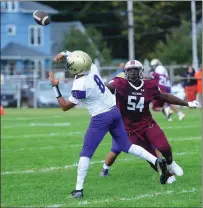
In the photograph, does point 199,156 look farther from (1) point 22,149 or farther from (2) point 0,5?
(2) point 0,5

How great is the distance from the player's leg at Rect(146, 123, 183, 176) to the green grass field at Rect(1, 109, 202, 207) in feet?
0.58

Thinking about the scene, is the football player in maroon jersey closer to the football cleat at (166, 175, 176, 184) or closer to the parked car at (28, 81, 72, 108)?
the football cleat at (166, 175, 176, 184)

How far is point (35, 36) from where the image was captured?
56.0 meters

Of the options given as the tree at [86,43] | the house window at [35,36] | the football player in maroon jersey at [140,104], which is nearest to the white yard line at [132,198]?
the football player in maroon jersey at [140,104]

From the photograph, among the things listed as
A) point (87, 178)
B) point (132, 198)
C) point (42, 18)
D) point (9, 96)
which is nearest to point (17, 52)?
point (9, 96)

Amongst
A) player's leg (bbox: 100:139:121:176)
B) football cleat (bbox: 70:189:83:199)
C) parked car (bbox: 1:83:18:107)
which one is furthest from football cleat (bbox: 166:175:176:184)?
parked car (bbox: 1:83:18:107)

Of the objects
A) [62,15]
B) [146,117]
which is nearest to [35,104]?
[146,117]

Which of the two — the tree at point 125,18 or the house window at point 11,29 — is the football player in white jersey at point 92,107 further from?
the house window at point 11,29

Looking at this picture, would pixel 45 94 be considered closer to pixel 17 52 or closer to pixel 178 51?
pixel 178 51

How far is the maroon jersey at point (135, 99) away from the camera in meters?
8.76

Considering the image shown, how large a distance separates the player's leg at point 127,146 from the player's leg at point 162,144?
476 millimetres

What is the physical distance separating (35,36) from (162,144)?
48020 mm

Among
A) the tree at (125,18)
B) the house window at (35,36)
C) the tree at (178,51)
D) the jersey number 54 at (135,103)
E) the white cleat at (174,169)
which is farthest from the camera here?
the house window at (35,36)

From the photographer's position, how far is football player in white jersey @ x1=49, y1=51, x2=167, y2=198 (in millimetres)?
8000
